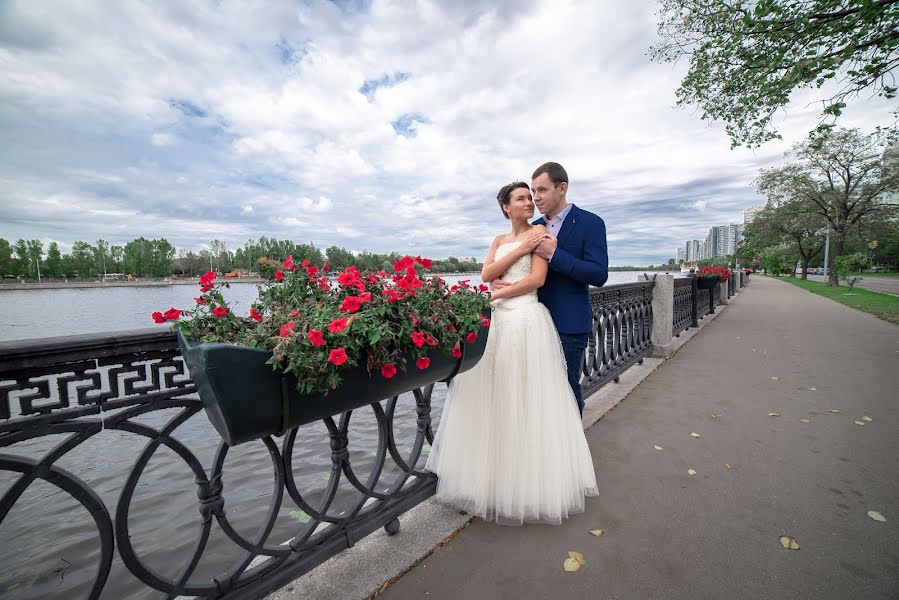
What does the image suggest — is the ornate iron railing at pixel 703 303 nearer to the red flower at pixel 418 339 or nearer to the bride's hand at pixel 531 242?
the bride's hand at pixel 531 242

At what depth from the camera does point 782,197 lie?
30.4 meters

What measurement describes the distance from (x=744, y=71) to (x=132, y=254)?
8553 cm

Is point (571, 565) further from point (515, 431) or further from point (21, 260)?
point (21, 260)

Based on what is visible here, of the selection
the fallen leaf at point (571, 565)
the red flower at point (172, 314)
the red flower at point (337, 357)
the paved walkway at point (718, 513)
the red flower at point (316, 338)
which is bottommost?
the paved walkway at point (718, 513)

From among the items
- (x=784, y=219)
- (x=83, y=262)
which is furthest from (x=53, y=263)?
(x=784, y=219)

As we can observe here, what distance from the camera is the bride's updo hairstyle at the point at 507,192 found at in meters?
2.56

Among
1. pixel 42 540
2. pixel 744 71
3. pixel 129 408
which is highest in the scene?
pixel 744 71

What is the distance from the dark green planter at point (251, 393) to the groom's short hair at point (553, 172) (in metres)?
1.78

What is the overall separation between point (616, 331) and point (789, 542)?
3243mm

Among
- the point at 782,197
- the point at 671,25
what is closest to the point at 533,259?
the point at 671,25

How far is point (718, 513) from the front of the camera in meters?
2.56

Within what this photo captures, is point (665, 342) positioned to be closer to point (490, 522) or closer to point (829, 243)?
point (490, 522)

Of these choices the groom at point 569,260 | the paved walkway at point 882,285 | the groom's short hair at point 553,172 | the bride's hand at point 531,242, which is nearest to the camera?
the bride's hand at point 531,242

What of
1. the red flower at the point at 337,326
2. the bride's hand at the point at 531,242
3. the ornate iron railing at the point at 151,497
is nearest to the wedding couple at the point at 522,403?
the bride's hand at the point at 531,242
